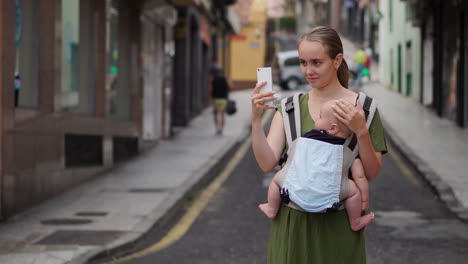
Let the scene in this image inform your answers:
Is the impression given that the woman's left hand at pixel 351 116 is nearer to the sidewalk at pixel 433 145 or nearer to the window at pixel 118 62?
the sidewalk at pixel 433 145

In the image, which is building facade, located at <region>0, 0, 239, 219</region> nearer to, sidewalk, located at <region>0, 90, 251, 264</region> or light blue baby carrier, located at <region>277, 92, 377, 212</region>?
sidewalk, located at <region>0, 90, 251, 264</region>

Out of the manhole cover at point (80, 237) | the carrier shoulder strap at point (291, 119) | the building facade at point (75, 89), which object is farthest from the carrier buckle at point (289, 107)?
the building facade at point (75, 89)

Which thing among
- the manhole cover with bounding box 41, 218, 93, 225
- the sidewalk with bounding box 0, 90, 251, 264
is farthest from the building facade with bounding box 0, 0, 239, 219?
the manhole cover with bounding box 41, 218, 93, 225

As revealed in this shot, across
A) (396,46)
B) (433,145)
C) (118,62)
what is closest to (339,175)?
(118,62)

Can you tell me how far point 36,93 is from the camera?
11.1 meters

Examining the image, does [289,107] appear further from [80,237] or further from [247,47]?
[247,47]

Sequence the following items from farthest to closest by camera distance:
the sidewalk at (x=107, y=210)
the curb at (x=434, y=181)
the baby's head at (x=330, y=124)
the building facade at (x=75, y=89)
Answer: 1. the curb at (x=434, y=181)
2. the building facade at (x=75, y=89)
3. the sidewalk at (x=107, y=210)
4. the baby's head at (x=330, y=124)

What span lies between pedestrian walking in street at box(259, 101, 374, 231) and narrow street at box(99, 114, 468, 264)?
12.4ft

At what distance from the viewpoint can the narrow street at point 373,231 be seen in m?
7.66

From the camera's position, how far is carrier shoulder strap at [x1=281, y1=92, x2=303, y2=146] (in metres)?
3.73

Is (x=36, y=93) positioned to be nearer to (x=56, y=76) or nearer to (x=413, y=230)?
(x=56, y=76)

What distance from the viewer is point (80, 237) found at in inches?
331

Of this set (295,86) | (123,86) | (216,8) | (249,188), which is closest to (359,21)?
(295,86)

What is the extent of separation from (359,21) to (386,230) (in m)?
42.1
